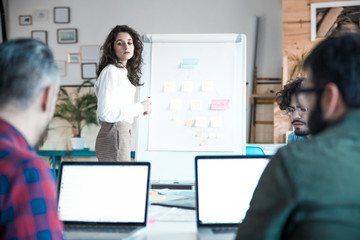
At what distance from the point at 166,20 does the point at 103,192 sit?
483cm

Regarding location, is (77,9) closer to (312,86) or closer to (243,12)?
(243,12)

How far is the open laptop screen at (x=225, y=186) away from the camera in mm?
1526

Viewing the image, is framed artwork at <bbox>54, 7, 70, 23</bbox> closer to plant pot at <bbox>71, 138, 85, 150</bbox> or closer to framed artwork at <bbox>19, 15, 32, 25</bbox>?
framed artwork at <bbox>19, 15, 32, 25</bbox>

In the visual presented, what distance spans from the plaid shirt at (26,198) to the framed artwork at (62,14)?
5826 millimetres

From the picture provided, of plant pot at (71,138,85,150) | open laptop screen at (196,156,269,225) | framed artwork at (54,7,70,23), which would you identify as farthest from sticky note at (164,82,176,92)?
framed artwork at (54,7,70,23)

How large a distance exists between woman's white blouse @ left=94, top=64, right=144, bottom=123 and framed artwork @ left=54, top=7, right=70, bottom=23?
13.3ft

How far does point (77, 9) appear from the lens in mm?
6215

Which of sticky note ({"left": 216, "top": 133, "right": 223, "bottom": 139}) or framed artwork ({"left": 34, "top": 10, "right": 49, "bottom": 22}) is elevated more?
framed artwork ({"left": 34, "top": 10, "right": 49, "bottom": 22})

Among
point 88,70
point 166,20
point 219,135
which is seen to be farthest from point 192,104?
point 88,70

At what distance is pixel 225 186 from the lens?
1569mm

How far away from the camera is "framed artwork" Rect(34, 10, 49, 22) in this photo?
6320 mm

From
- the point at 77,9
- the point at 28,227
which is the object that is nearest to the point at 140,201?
the point at 28,227

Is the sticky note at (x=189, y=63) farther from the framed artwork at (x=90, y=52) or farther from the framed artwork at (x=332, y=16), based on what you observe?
the framed artwork at (x=90, y=52)

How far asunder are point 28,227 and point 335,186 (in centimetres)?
A: 55
